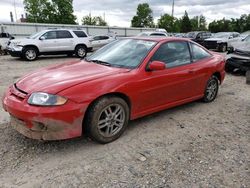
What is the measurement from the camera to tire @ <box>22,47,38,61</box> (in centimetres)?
1359

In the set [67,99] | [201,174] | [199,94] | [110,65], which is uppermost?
[110,65]

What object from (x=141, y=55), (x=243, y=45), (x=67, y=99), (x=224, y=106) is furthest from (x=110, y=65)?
(x=243, y=45)

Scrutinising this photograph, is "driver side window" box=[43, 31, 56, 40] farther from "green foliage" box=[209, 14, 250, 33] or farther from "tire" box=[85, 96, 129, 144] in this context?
"green foliage" box=[209, 14, 250, 33]

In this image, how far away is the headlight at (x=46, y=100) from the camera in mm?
3305

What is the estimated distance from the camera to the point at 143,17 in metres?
78.8

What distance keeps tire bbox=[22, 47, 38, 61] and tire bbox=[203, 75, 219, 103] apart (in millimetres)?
10528

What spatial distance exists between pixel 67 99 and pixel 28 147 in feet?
3.21

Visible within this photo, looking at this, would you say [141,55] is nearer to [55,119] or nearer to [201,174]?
[55,119]

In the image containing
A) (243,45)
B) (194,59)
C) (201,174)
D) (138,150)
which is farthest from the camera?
(243,45)

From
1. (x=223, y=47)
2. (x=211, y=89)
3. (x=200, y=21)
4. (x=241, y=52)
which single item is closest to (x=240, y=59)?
(x=241, y=52)

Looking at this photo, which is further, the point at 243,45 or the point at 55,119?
the point at 243,45

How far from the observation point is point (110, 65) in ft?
14.2

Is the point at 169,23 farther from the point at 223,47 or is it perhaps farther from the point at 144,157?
the point at 144,157

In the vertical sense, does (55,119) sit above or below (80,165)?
above
